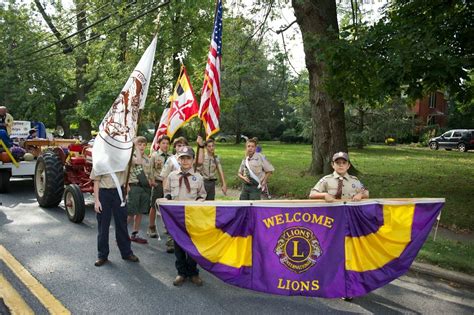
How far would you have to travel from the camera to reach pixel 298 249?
464 cm

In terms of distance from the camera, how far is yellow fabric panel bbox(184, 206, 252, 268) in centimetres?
476

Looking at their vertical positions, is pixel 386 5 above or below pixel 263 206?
above

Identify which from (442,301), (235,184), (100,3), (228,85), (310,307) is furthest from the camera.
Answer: (228,85)

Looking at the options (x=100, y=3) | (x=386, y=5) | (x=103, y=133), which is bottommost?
(x=103, y=133)

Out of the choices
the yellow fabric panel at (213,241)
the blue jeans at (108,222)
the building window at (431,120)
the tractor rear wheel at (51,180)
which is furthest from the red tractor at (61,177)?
the building window at (431,120)

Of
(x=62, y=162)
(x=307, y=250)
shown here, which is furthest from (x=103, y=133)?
(x=62, y=162)

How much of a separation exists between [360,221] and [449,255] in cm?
261

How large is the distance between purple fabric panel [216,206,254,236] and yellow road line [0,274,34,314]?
85.2 inches

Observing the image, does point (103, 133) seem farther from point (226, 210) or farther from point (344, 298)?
point (344, 298)

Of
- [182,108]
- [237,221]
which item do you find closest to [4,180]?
[182,108]

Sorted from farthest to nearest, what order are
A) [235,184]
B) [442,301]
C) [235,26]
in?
[235,26], [235,184], [442,301]

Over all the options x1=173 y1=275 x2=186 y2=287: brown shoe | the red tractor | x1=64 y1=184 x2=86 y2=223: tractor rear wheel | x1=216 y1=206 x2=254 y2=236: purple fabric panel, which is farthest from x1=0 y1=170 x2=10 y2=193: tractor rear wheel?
x1=216 y1=206 x2=254 y2=236: purple fabric panel

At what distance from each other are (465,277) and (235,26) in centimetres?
1226

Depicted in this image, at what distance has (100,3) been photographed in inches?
747
